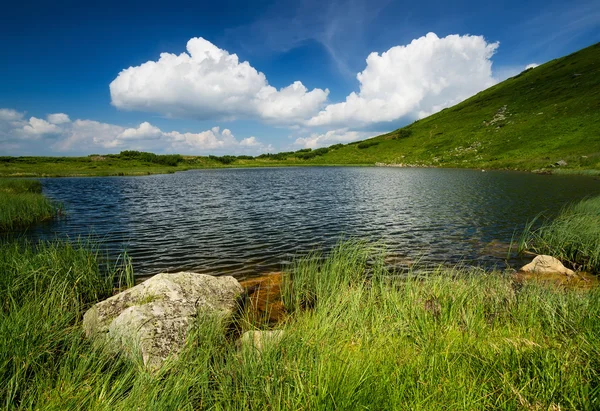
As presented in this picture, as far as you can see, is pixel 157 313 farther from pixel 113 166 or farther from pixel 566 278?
pixel 113 166

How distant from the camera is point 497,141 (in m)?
96.9

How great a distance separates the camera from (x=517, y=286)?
9836 millimetres

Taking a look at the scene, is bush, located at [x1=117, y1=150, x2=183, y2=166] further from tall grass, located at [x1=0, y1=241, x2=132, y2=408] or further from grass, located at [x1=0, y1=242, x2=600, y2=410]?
grass, located at [x1=0, y1=242, x2=600, y2=410]

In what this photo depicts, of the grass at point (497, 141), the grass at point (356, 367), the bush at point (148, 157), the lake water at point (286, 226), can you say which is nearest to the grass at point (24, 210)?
the lake water at point (286, 226)

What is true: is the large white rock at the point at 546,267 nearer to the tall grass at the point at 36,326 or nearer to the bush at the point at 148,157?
the tall grass at the point at 36,326

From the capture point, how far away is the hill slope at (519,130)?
74.9 metres

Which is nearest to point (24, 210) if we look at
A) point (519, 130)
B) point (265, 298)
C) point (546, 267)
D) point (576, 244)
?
point (265, 298)

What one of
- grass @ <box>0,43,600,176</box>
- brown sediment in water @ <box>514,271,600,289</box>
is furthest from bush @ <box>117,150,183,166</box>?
brown sediment in water @ <box>514,271,600,289</box>

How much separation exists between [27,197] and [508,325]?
32480 mm

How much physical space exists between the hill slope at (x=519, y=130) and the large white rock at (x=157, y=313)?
73.8 metres

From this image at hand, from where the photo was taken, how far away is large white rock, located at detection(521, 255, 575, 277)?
11734mm

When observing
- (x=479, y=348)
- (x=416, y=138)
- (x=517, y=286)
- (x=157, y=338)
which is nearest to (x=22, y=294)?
(x=157, y=338)

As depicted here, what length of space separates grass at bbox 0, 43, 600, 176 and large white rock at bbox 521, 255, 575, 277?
187ft

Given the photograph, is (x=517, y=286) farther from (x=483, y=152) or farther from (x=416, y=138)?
(x=416, y=138)
